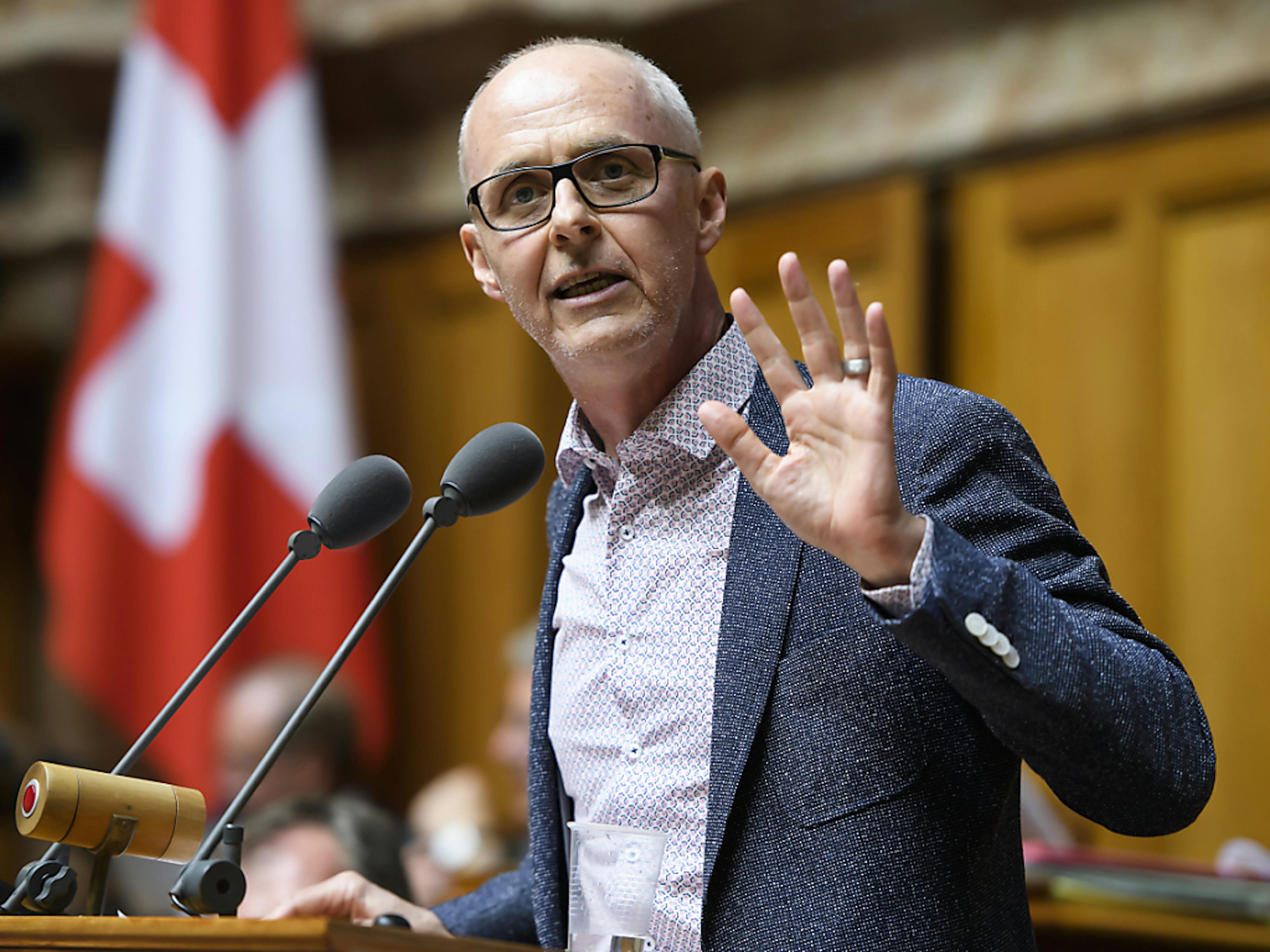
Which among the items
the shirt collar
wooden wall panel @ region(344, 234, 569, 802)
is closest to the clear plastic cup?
the shirt collar

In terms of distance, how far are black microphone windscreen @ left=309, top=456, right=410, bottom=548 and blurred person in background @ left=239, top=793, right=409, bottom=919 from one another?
3.21 feet

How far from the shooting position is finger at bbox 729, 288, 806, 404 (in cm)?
126

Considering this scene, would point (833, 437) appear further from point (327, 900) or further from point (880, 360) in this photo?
point (327, 900)

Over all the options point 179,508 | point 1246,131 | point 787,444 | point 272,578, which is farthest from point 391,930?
point 179,508

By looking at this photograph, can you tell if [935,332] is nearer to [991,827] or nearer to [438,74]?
[438,74]

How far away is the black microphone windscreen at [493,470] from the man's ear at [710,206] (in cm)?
30

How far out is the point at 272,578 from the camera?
1443mm

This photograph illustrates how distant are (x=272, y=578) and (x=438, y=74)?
3.82 meters

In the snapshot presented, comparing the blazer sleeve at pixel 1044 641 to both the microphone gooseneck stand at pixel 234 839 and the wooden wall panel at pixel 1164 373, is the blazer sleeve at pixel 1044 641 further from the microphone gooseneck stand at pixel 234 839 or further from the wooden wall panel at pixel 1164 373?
the wooden wall panel at pixel 1164 373

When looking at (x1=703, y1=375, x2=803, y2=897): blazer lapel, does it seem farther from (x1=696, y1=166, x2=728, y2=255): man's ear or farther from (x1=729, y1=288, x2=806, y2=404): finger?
(x1=696, y1=166, x2=728, y2=255): man's ear

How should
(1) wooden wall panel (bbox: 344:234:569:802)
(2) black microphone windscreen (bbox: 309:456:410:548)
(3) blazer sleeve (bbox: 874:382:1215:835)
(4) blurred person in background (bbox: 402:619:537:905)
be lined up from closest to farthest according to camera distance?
(3) blazer sleeve (bbox: 874:382:1215:835), (2) black microphone windscreen (bbox: 309:456:410:548), (4) blurred person in background (bbox: 402:619:537:905), (1) wooden wall panel (bbox: 344:234:569:802)

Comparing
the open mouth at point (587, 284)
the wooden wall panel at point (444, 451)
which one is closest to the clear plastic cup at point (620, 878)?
the open mouth at point (587, 284)

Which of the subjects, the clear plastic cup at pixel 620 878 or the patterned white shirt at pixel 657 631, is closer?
the clear plastic cup at pixel 620 878

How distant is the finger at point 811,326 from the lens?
4.00 ft
